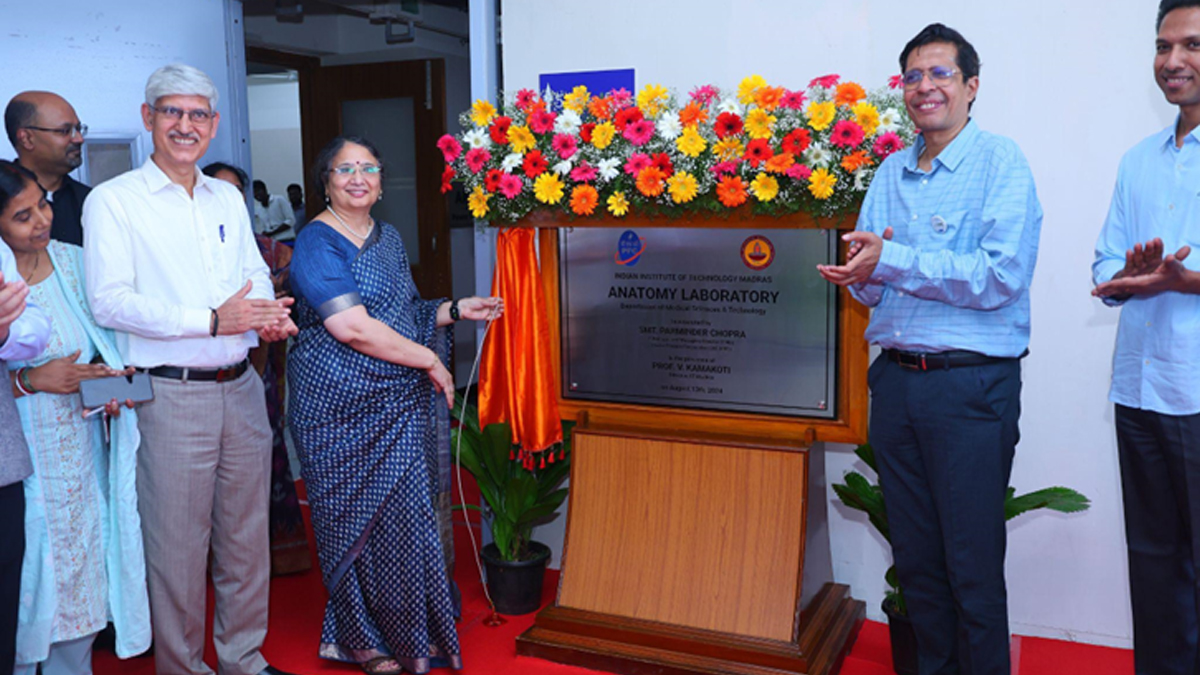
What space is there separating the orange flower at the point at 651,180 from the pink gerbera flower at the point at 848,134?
491mm

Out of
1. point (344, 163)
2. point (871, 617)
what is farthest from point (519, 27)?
point (871, 617)

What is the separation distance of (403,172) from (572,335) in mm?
4362

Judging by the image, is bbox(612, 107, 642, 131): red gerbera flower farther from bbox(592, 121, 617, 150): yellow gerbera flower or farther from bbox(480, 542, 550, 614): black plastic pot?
bbox(480, 542, 550, 614): black plastic pot

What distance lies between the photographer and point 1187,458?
223 centimetres

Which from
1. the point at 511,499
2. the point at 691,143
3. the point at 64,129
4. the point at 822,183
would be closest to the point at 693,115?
the point at 691,143

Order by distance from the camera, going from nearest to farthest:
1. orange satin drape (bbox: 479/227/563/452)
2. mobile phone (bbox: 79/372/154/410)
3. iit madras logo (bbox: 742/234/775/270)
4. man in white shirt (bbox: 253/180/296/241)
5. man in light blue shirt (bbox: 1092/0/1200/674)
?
man in light blue shirt (bbox: 1092/0/1200/674)
mobile phone (bbox: 79/372/154/410)
iit madras logo (bbox: 742/234/775/270)
orange satin drape (bbox: 479/227/563/452)
man in white shirt (bbox: 253/180/296/241)

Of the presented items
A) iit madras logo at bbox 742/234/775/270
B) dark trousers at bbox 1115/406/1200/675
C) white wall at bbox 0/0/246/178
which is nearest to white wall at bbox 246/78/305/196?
white wall at bbox 0/0/246/178

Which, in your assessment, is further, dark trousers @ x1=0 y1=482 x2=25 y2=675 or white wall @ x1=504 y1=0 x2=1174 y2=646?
white wall @ x1=504 y1=0 x2=1174 y2=646

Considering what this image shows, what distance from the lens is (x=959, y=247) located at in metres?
2.39

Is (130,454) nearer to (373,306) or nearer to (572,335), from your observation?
(373,306)

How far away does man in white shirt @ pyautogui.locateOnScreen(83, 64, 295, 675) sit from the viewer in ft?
8.46

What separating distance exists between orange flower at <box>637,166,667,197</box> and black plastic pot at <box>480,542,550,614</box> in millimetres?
1460

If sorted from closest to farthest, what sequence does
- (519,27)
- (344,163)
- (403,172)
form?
1. (344,163)
2. (519,27)
3. (403,172)

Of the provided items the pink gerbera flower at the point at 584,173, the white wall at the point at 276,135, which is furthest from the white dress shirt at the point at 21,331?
the white wall at the point at 276,135
